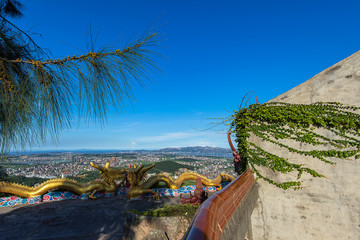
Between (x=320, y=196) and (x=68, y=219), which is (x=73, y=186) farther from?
(x=320, y=196)

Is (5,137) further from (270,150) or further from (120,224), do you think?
(120,224)

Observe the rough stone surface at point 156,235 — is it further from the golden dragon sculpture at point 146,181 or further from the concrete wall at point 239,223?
the golden dragon sculpture at point 146,181

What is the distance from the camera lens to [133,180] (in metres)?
8.59

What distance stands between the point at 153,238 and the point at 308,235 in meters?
3.16

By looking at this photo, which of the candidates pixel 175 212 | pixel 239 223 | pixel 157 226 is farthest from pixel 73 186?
pixel 239 223

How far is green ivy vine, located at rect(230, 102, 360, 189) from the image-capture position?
135 inches

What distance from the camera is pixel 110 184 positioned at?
8.90 metres

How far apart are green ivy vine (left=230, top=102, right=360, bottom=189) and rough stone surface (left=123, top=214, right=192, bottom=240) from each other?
6.37ft

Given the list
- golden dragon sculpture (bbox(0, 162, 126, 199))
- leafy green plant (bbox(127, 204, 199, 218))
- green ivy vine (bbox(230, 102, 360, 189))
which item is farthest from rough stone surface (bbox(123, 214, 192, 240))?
golden dragon sculpture (bbox(0, 162, 126, 199))

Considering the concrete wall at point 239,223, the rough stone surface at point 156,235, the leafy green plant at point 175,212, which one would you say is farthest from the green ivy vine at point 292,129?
the rough stone surface at point 156,235

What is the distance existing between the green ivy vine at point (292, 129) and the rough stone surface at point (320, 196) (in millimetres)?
137

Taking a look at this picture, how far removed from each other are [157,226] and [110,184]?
5.74m

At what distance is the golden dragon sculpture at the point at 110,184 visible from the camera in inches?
286

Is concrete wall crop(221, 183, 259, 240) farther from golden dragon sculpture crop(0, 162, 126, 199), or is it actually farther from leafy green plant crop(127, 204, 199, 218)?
golden dragon sculpture crop(0, 162, 126, 199)
